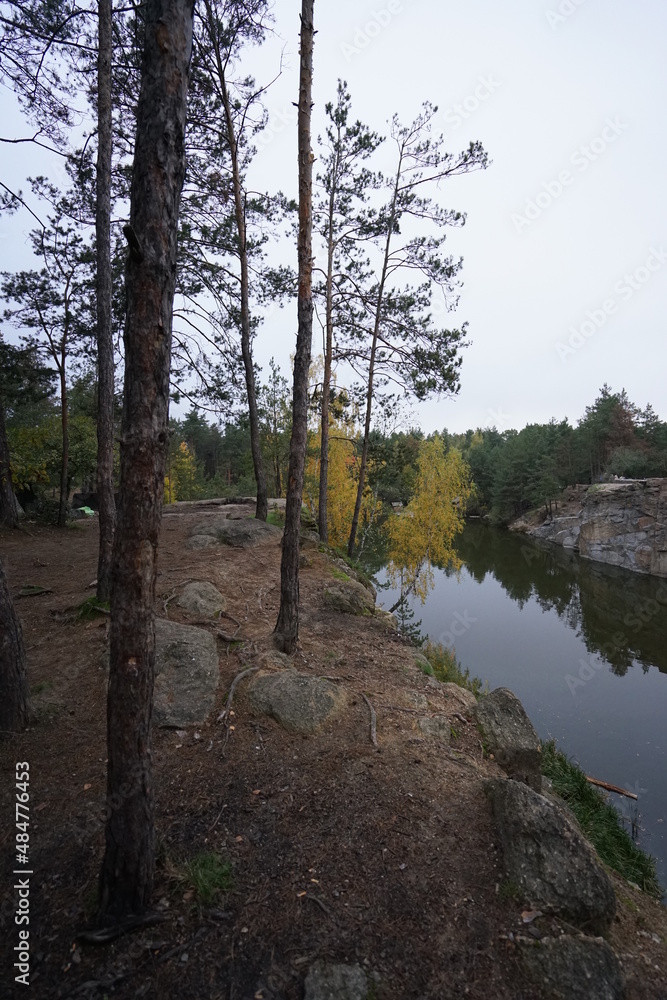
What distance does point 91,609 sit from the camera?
5832mm

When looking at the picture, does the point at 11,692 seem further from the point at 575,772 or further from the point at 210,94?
the point at 210,94

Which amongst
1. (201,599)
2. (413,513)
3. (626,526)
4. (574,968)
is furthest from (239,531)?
(626,526)

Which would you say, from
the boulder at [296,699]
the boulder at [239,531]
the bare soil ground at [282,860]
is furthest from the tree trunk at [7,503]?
the boulder at [296,699]

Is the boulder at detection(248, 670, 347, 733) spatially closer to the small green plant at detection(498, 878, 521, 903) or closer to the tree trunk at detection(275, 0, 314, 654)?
the tree trunk at detection(275, 0, 314, 654)

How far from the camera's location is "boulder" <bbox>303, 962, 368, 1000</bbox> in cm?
208

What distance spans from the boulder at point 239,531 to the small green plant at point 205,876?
7298 millimetres

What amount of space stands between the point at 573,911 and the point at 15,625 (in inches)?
170

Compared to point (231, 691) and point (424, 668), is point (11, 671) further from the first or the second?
point (424, 668)

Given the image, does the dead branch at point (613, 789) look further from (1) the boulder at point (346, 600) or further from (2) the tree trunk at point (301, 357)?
(2) the tree trunk at point (301, 357)

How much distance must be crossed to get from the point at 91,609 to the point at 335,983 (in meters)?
4.93

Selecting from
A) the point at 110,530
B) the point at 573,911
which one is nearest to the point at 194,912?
the point at 573,911

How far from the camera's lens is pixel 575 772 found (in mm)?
6938

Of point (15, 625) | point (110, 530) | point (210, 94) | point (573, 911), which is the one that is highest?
point (210, 94)

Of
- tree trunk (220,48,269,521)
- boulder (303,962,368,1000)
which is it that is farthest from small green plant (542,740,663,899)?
tree trunk (220,48,269,521)
